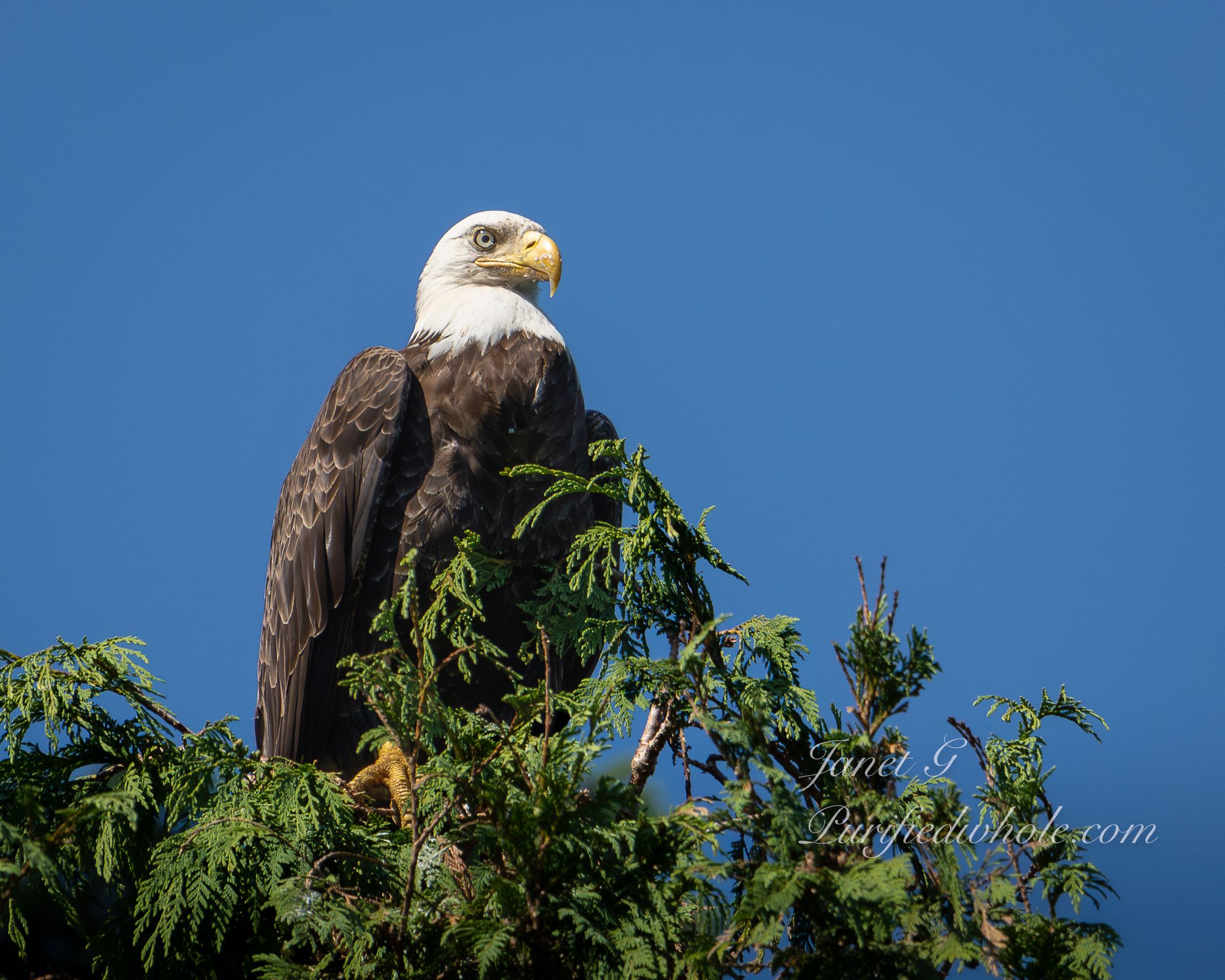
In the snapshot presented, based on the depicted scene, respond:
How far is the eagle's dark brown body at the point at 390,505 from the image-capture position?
427cm

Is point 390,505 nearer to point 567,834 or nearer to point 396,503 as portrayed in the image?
point 396,503

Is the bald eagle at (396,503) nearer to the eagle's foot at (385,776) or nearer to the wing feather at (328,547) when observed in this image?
the wing feather at (328,547)

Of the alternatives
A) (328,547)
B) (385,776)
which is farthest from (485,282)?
(385,776)

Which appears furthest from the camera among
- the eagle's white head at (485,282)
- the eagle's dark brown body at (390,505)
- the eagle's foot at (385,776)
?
the eagle's white head at (485,282)

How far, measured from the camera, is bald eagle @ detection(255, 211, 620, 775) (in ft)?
14.0

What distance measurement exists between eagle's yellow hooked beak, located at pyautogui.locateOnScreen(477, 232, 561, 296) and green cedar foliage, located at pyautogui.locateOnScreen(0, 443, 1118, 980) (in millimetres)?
2311

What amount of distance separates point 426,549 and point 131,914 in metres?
1.81

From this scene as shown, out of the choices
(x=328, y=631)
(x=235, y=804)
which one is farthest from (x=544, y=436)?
(x=235, y=804)

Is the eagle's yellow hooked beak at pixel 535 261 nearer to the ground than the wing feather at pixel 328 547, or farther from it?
farther from it

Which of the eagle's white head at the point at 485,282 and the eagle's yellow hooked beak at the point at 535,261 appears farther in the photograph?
the eagle's yellow hooked beak at the point at 535,261

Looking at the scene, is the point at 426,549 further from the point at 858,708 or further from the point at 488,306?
the point at 858,708

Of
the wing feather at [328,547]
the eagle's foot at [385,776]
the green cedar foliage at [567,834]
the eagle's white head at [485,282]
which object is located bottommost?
the green cedar foliage at [567,834]

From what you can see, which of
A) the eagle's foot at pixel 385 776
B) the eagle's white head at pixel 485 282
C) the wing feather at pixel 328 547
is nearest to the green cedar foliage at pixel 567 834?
the eagle's foot at pixel 385 776

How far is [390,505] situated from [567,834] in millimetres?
2383
